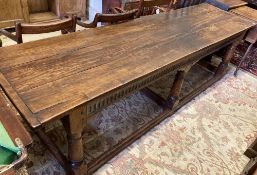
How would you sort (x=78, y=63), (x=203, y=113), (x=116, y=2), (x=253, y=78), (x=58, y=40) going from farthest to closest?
1. (x=116, y=2)
2. (x=253, y=78)
3. (x=203, y=113)
4. (x=58, y=40)
5. (x=78, y=63)

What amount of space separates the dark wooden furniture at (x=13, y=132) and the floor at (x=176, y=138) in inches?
24.5

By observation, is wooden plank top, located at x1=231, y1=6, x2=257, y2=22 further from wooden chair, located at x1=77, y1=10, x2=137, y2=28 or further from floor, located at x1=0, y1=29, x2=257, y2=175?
wooden chair, located at x1=77, y1=10, x2=137, y2=28

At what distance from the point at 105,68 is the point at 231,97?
1667 mm

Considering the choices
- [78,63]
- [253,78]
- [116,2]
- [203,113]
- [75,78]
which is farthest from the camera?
[116,2]

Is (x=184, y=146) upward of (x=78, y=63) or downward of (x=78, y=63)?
downward

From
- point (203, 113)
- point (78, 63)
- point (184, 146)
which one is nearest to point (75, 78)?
point (78, 63)

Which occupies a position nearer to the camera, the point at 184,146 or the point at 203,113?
the point at 184,146

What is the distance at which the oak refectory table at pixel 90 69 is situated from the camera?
103 cm

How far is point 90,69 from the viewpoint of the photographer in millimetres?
1237

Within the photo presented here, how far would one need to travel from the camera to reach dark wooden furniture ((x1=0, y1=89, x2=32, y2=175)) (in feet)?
2.26

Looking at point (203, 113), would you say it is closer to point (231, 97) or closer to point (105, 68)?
point (231, 97)

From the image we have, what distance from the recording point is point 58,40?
142cm

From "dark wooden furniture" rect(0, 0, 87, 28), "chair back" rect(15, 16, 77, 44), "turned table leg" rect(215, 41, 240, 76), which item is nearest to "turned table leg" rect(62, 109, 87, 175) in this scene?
"chair back" rect(15, 16, 77, 44)

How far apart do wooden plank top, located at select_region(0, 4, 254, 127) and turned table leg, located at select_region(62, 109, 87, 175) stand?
105 mm
